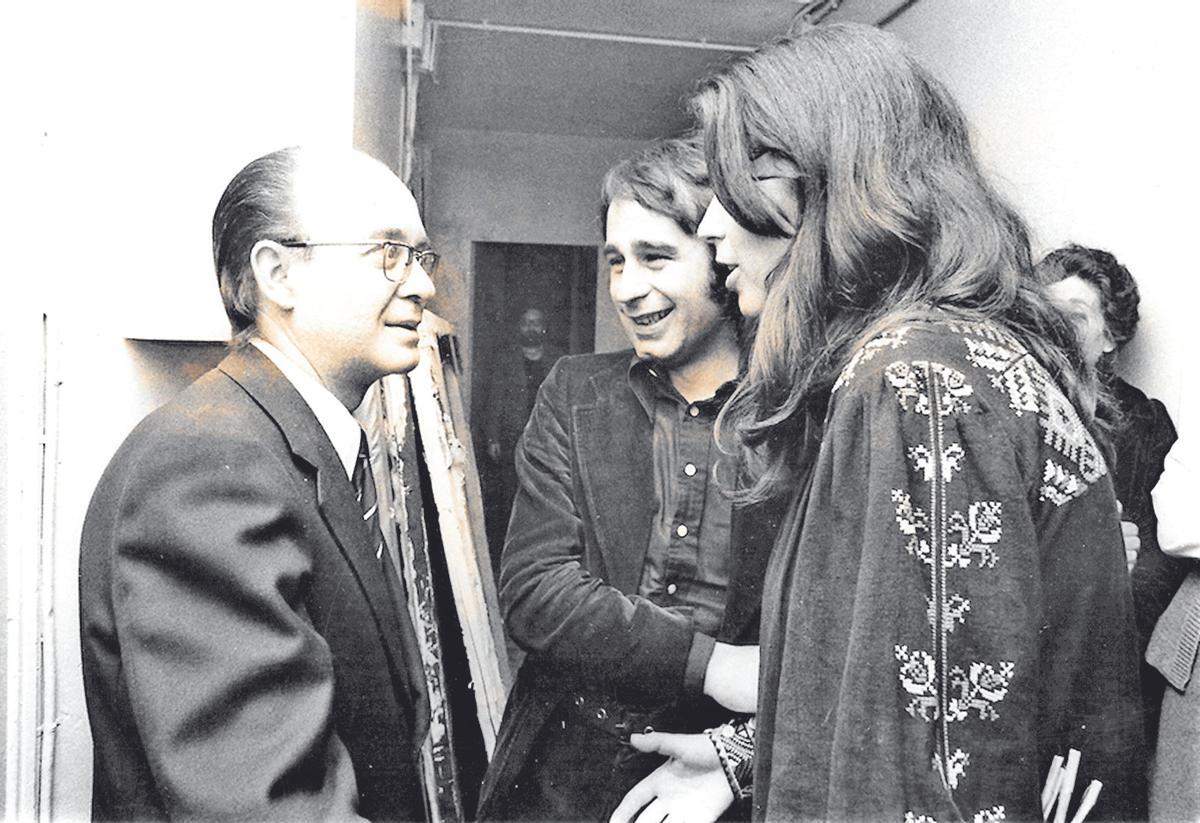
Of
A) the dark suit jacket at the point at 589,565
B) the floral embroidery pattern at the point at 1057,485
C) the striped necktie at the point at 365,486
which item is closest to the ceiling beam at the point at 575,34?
the dark suit jacket at the point at 589,565

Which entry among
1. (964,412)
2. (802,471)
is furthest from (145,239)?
(964,412)

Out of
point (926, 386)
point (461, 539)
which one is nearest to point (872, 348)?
point (926, 386)

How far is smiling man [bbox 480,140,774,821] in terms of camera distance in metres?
1.24

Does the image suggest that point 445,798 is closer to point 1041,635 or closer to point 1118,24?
point 1041,635

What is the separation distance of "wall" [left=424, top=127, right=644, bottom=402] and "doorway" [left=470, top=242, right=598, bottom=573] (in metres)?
0.02

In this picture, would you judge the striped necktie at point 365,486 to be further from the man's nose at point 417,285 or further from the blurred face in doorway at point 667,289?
the blurred face in doorway at point 667,289

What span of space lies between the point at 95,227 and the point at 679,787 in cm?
95

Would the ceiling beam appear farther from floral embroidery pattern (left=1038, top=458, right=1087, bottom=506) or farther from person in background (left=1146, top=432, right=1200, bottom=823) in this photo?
floral embroidery pattern (left=1038, top=458, right=1087, bottom=506)

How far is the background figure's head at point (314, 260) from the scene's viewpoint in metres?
1.07

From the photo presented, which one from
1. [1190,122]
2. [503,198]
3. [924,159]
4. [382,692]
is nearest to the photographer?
[924,159]

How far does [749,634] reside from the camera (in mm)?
1229

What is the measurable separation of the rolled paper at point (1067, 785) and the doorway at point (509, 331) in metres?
0.99

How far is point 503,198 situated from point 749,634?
91cm

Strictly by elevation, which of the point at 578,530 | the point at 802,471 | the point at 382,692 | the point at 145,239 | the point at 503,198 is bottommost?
the point at 382,692
